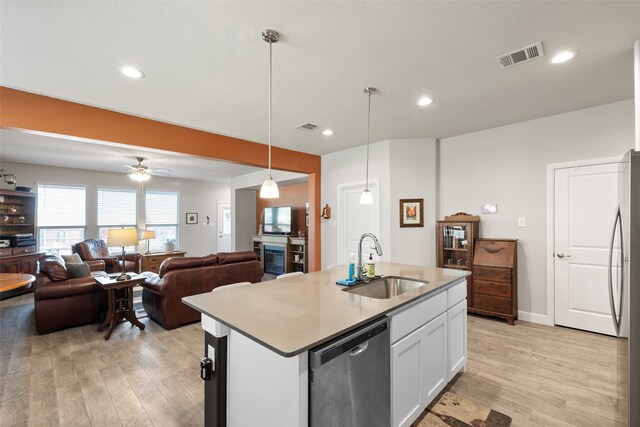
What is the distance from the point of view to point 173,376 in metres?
2.60

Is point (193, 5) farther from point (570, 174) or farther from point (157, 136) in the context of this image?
point (570, 174)

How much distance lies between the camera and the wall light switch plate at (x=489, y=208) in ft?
13.6

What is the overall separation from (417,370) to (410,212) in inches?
118

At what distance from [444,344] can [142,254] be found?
22.7 ft

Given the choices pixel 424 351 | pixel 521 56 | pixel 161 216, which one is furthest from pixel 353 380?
pixel 161 216

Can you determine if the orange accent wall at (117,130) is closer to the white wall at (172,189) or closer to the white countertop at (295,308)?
the white countertop at (295,308)

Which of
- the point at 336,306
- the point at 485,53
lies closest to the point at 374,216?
the point at 485,53

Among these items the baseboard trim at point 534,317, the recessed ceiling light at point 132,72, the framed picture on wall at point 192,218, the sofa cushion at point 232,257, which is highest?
the recessed ceiling light at point 132,72

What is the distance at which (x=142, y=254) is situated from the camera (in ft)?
22.7

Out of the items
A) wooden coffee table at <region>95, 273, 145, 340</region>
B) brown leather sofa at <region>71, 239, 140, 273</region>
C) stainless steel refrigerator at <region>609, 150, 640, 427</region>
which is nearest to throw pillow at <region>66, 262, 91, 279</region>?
wooden coffee table at <region>95, 273, 145, 340</region>

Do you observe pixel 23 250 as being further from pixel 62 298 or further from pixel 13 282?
pixel 13 282

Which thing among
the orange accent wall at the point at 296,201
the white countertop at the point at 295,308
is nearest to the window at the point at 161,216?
the orange accent wall at the point at 296,201

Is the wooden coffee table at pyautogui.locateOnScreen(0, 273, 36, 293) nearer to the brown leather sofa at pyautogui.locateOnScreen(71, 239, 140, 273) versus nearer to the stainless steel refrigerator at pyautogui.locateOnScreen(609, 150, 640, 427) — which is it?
the brown leather sofa at pyautogui.locateOnScreen(71, 239, 140, 273)

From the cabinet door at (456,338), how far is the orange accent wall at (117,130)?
3434 mm
